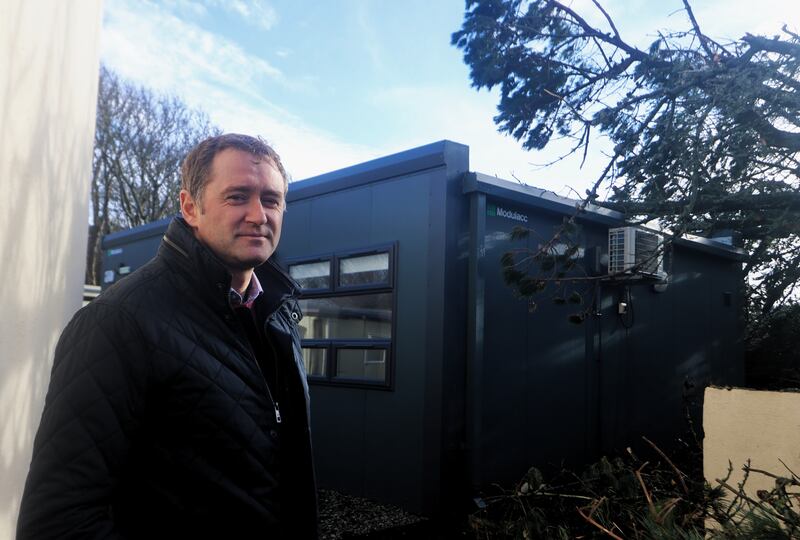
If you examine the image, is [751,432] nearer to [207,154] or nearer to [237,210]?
[237,210]

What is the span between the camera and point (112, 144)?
1994cm

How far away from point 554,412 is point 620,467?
3885 mm

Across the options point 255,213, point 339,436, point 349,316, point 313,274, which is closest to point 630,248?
point 349,316

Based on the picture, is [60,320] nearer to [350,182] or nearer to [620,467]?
[620,467]

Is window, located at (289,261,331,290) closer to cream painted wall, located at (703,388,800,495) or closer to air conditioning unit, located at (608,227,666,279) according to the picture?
air conditioning unit, located at (608,227,666,279)

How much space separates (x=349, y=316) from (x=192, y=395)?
4911 mm

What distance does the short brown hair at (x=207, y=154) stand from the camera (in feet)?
5.20

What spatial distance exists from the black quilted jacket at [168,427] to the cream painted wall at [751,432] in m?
1.55

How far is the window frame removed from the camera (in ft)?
18.7

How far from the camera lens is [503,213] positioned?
A: 18.7ft

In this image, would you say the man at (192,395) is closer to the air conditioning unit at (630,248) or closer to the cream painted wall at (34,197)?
the cream painted wall at (34,197)

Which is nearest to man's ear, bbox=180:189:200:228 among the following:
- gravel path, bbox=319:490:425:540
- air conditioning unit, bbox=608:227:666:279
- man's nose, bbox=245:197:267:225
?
man's nose, bbox=245:197:267:225

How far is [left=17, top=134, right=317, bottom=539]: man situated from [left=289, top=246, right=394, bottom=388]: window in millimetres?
4052

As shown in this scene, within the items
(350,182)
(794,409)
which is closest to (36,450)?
(794,409)
